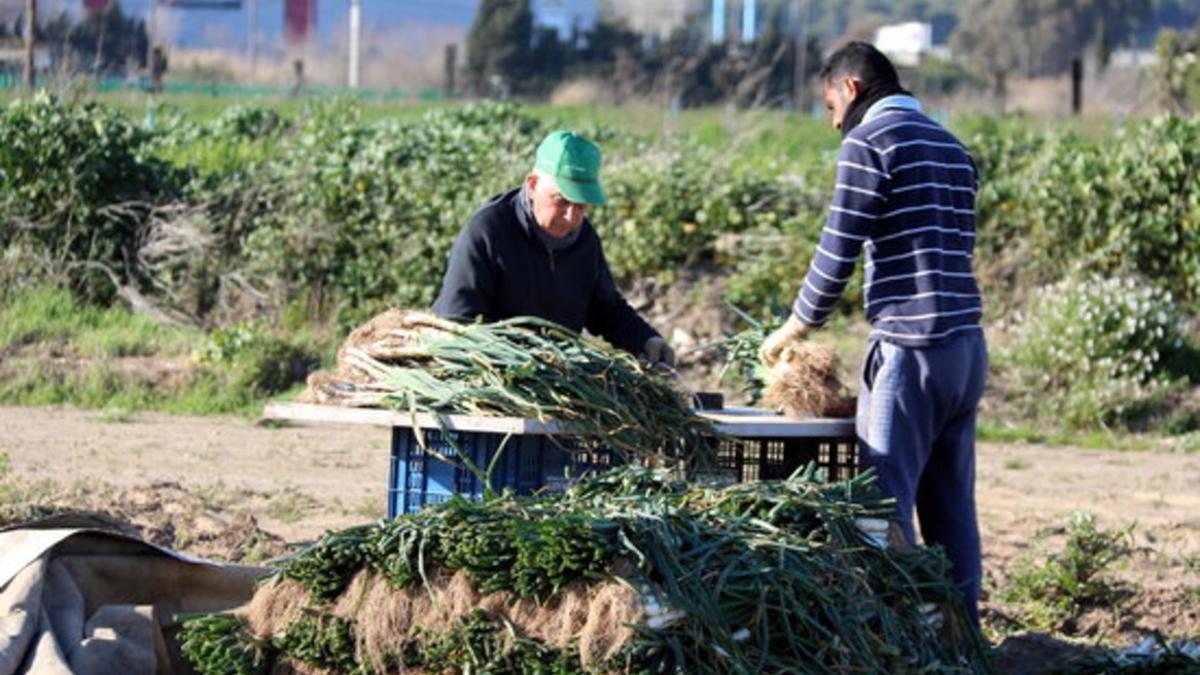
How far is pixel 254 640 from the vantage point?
5027 mm

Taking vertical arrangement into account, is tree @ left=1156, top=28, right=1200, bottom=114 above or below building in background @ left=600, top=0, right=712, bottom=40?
below

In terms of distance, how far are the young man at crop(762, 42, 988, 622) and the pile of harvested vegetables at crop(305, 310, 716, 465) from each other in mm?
566

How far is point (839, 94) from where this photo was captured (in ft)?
20.2

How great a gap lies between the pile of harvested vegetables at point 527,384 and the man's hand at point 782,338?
427 mm

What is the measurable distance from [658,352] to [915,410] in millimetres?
945

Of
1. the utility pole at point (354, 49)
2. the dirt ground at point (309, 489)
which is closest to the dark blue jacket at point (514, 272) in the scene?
the dirt ground at point (309, 489)

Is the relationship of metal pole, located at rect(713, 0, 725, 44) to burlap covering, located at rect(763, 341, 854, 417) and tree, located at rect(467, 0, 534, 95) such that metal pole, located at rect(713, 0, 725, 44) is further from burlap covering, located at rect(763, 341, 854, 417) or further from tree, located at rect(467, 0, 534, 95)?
burlap covering, located at rect(763, 341, 854, 417)

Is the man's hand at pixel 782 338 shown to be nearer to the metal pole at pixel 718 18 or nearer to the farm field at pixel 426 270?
the farm field at pixel 426 270

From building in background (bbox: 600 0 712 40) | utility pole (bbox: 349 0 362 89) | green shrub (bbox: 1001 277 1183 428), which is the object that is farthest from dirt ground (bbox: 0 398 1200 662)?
building in background (bbox: 600 0 712 40)

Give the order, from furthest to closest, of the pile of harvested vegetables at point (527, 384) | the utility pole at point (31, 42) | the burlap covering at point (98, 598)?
the utility pole at point (31, 42) < the pile of harvested vegetables at point (527, 384) < the burlap covering at point (98, 598)

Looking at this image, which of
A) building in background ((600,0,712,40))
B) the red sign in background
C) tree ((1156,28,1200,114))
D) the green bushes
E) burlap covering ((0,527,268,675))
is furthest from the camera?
the red sign in background

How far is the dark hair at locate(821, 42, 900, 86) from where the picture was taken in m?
6.12

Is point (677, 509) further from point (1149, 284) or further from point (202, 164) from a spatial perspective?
point (202, 164)

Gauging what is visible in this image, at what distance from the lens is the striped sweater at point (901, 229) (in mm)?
5910
